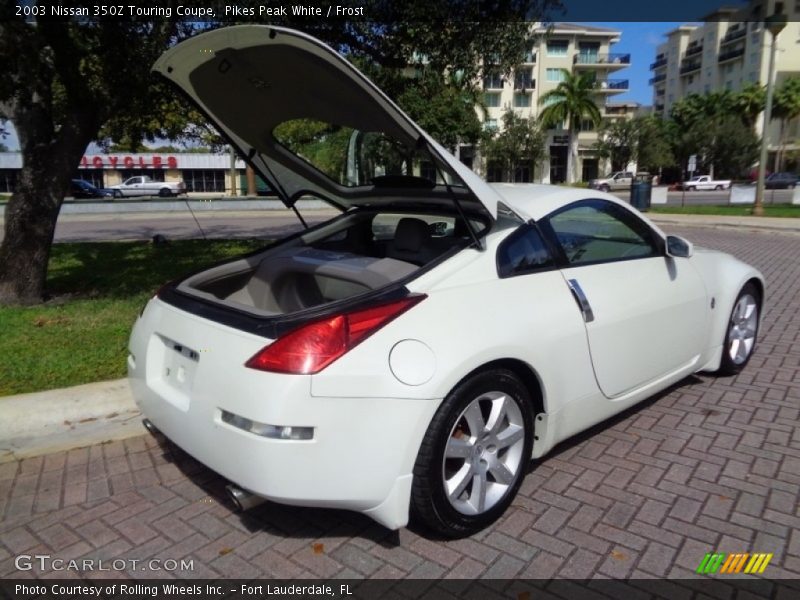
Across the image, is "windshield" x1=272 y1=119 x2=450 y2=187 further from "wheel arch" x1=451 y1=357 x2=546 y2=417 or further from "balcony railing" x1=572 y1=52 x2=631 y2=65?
"balcony railing" x1=572 y1=52 x2=631 y2=65

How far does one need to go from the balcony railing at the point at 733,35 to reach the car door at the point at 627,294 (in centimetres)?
9321

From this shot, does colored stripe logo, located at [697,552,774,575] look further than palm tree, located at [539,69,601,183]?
No

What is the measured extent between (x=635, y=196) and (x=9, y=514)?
24132 millimetres

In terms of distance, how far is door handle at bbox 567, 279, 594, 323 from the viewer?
3.08 m

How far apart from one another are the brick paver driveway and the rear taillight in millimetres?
875

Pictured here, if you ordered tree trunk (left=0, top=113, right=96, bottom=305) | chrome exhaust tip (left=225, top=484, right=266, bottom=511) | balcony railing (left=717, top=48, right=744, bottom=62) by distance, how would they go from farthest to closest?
balcony railing (left=717, top=48, right=744, bottom=62), tree trunk (left=0, top=113, right=96, bottom=305), chrome exhaust tip (left=225, top=484, right=266, bottom=511)

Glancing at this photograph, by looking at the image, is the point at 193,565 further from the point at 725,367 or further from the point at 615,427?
the point at 725,367

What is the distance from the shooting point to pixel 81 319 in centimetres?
586

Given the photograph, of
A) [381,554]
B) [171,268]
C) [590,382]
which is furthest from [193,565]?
[171,268]

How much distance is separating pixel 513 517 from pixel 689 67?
353 feet

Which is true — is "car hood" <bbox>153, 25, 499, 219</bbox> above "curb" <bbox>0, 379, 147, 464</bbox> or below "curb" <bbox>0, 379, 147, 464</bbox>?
above

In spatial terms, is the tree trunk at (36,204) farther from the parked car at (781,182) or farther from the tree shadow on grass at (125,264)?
the parked car at (781,182)

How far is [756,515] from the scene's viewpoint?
283 centimetres

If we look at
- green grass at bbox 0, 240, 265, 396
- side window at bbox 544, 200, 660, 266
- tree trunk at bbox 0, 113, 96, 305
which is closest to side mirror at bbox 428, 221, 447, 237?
side window at bbox 544, 200, 660, 266
